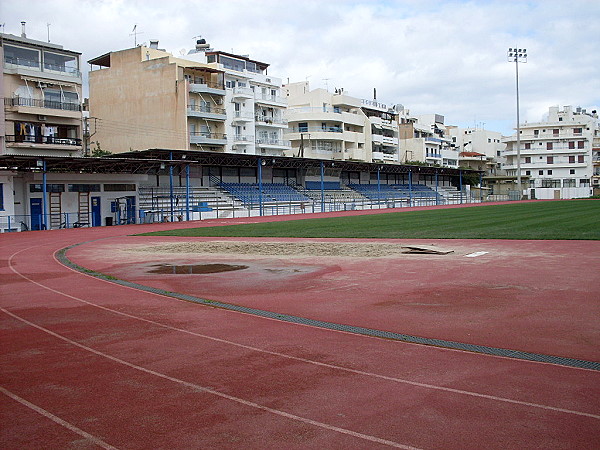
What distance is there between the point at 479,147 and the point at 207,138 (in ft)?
274

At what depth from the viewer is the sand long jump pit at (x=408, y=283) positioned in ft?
28.5

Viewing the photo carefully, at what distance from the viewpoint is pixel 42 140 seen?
50.7 m

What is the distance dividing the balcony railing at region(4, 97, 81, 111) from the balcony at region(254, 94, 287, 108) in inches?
968

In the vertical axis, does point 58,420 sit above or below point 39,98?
below

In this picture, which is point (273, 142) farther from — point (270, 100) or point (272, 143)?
point (270, 100)

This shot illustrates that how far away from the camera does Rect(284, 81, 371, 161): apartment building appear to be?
82.6m

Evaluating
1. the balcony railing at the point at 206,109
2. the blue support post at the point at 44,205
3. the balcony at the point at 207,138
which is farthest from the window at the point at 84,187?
the balcony railing at the point at 206,109

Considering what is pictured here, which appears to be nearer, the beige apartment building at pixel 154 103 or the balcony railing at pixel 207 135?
the beige apartment building at pixel 154 103

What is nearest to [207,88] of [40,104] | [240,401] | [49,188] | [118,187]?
[40,104]

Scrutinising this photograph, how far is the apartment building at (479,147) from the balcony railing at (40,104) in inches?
3439

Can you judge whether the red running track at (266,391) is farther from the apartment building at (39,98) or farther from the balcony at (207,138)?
the balcony at (207,138)

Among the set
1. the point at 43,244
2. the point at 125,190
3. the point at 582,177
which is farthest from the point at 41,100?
the point at 582,177

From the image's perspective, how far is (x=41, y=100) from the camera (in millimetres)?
50375

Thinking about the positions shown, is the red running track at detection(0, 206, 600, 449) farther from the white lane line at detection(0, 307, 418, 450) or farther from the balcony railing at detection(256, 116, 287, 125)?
the balcony railing at detection(256, 116, 287, 125)
